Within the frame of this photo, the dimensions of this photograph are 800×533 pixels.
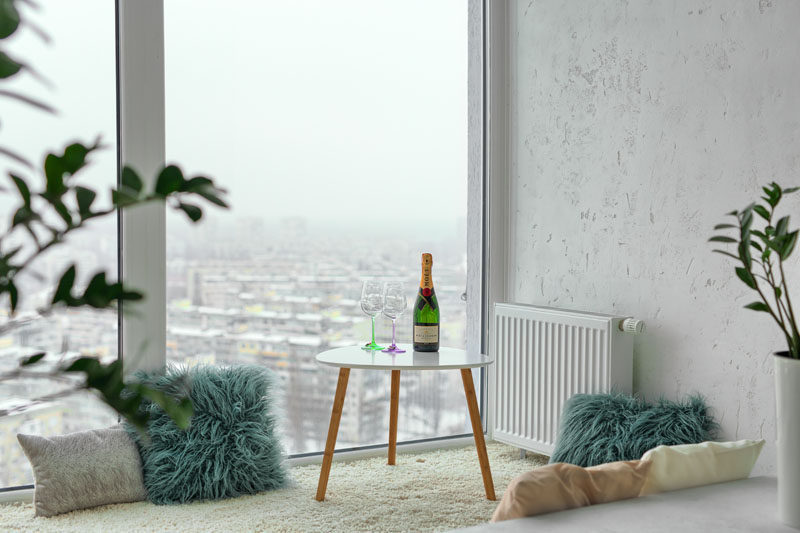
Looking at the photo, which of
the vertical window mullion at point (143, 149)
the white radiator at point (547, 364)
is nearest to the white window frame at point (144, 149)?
the vertical window mullion at point (143, 149)

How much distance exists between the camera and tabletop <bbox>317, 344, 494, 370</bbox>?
111 inches

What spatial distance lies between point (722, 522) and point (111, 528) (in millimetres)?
2136

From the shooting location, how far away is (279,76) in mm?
3500

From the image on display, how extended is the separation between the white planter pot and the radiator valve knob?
1.79 meters

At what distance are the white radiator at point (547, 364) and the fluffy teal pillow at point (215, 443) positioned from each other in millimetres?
1094

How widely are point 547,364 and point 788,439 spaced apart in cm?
213

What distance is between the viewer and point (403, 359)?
2963 millimetres

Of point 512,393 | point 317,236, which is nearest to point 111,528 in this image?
point 317,236

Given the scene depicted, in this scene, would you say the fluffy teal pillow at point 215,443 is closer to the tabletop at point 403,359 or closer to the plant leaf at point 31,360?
the tabletop at point 403,359

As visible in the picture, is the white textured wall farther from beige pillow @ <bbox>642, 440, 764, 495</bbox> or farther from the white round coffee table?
beige pillow @ <bbox>642, 440, 764, 495</bbox>

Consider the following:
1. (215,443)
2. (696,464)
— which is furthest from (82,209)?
(215,443)

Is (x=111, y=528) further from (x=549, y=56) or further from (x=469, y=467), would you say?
(x=549, y=56)

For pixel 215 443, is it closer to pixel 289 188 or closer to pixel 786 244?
pixel 289 188

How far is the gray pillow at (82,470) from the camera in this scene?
277cm
